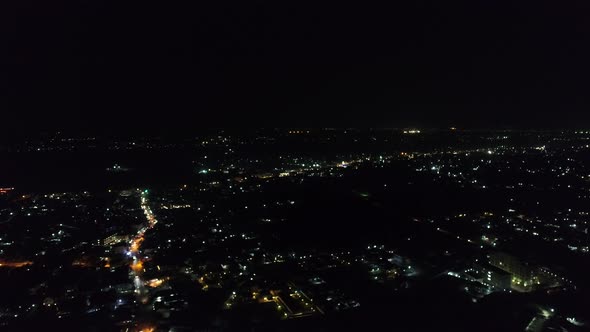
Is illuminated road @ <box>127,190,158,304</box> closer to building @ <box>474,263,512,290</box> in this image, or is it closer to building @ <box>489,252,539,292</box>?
building @ <box>474,263,512,290</box>

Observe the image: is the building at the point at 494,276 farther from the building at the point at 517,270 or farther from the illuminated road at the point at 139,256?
the illuminated road at the point at 139,256

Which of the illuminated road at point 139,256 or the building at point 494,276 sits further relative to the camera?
the illuminated road at point 139,256

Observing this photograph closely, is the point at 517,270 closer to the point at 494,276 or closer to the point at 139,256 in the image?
the point at 494,276

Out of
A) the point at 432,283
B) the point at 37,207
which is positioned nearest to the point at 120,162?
the point at 37,207

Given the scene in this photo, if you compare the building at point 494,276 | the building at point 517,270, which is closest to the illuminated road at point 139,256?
the building at point 494,276

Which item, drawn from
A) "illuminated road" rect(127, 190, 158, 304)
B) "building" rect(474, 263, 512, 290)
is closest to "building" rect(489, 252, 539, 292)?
"building" rect(474, 263, 512, 290)

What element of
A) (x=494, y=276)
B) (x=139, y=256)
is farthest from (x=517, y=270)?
(x=139, y=256)

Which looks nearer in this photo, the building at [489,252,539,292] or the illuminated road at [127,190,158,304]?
the building at [489,252,539,292]

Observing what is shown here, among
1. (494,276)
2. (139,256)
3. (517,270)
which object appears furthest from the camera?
(139,256)

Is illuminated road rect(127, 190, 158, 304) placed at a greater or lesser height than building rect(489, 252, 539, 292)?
lesser
